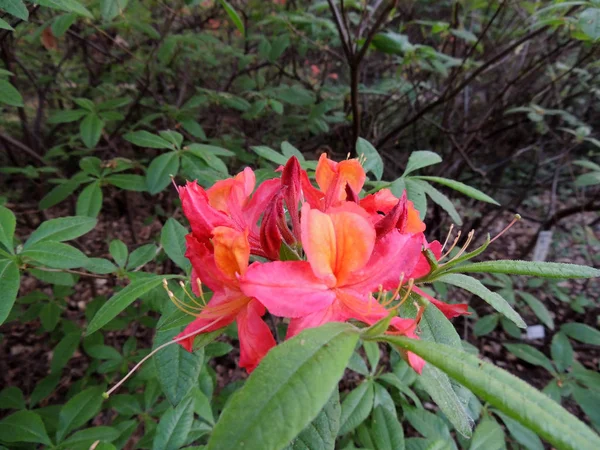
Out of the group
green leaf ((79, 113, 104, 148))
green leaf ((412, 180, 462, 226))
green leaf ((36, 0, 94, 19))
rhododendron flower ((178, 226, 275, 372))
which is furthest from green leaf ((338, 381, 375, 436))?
green leaf ((79, 113, 104, 148))

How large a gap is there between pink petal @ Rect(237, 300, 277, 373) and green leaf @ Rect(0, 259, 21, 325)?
520 mm

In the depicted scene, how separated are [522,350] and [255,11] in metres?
2.65

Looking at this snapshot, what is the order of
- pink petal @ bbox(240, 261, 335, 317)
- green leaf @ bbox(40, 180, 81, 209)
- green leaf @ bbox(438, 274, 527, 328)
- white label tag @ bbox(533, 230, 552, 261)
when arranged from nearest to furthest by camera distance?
pink petal @ bbox(240, 261, 335, 317)
green leaf @ bbox(438, 274, 527, 328)
green leaf @ bbox(40, 180, 81, 209)
white label tag @ bbox(533, 230, 552, 261)

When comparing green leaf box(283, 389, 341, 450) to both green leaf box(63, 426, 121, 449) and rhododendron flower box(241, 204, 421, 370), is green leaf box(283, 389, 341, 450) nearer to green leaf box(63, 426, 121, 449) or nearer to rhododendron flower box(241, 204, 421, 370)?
rhododendron flower box(241, 204, 421, 370)

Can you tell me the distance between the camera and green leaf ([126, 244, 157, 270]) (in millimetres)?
1183

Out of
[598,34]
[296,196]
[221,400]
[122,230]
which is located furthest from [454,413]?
[122,230]

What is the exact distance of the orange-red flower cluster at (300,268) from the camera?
0.51 m

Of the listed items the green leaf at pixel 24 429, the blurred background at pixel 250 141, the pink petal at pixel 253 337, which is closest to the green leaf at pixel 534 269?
the pink petal at pixel 253 337

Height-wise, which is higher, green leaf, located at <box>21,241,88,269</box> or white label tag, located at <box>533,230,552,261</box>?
green leaf, located at <box>21,241,88,269</box>

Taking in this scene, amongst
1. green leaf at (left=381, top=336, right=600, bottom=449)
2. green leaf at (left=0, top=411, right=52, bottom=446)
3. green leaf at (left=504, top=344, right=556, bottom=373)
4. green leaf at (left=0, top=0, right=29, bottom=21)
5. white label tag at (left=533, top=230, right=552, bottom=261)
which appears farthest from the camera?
white label tag at (left=533, top=230, right=552, bottom=261)

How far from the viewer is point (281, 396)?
338 mm

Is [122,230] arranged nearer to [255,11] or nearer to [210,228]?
[255,11]

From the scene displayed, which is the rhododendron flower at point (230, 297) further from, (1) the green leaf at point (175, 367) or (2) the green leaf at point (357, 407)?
(2) the green leaf at point (357, 407)

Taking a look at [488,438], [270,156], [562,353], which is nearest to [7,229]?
[270,156]
